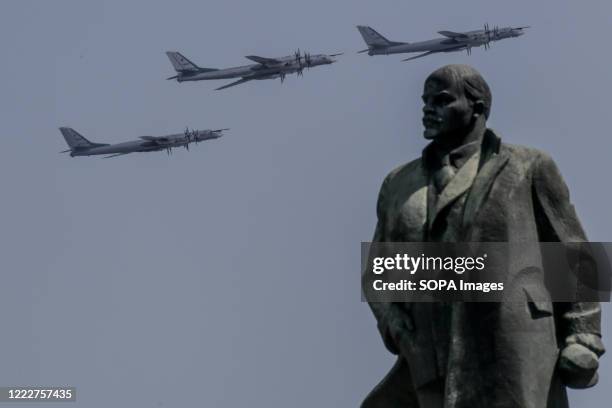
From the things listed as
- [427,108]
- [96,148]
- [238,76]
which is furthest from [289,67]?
[427,108]

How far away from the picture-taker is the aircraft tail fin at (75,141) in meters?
136

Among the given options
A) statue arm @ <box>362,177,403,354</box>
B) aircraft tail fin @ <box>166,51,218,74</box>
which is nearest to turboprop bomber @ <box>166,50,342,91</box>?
aircraft tail fin @ <box>166,51,218,74</box>

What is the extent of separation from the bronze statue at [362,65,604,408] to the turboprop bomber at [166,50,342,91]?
10178 cm

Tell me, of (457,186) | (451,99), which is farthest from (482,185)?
(451,99)

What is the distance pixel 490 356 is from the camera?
63.2ft

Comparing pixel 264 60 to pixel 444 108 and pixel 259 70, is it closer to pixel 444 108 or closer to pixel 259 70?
pixel 259 70

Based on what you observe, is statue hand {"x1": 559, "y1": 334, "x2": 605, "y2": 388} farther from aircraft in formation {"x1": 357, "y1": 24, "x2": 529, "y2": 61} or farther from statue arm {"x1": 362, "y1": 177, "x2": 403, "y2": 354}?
aircraft in formation {"x1": 357, "y1": 24, "x2": 529, "y2": 61}

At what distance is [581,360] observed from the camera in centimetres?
1917

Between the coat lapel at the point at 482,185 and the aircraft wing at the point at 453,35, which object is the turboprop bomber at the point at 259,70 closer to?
the aircraft wing at the point at 453,35

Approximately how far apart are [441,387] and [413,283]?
36.4 inches

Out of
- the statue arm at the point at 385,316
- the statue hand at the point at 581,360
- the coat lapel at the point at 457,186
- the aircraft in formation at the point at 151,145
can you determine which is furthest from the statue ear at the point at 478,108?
the aircraft in formation at the point at 151,145

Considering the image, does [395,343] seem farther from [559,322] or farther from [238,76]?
[238,76]

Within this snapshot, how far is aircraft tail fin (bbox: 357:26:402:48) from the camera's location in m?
140

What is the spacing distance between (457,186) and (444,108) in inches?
27.0
